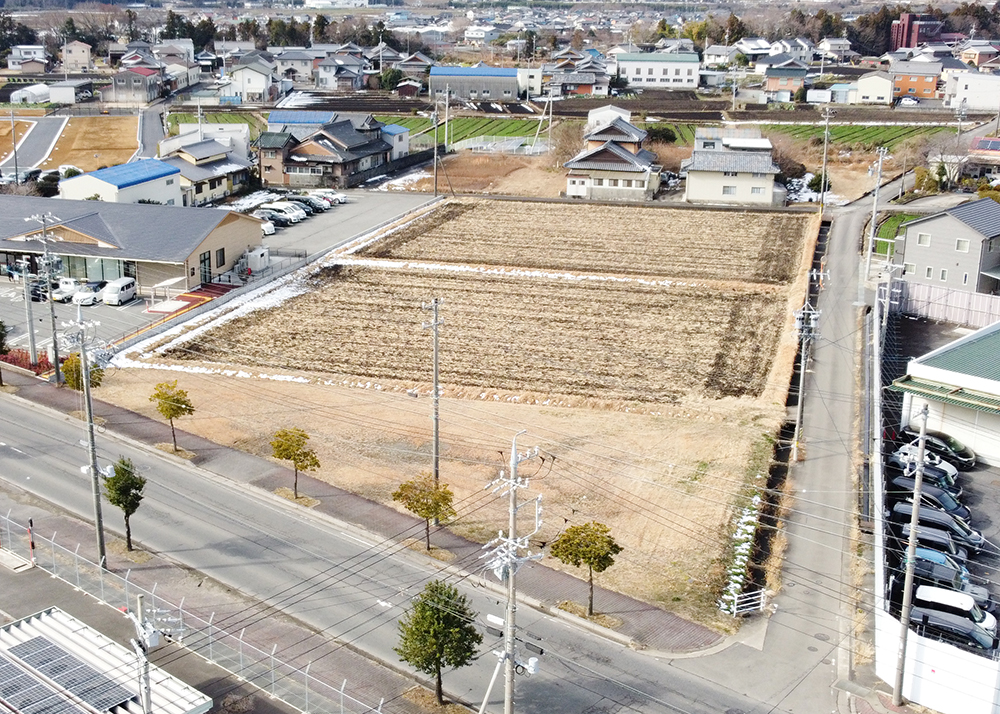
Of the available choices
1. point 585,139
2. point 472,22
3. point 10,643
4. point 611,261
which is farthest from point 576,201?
point 472,22

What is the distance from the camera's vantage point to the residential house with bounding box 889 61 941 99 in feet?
250

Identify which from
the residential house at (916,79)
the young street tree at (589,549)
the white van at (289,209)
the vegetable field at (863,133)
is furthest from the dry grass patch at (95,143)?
the residential house at (916,79)

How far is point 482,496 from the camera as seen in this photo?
66.2 ft

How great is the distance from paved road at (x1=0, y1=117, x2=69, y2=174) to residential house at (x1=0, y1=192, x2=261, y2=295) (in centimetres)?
2101

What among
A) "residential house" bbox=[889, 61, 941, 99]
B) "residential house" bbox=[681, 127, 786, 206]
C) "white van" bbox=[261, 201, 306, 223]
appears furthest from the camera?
"residential house" bbox=[889, 61, 941, 99]

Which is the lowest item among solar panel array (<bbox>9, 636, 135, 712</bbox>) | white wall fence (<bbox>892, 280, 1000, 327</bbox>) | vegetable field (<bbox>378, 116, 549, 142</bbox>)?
solar panel array (<bbox>9, 636, 135, 712</bbox>)

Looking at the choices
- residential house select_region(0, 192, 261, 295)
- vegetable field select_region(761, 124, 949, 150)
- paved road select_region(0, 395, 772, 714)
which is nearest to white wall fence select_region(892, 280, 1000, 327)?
paved road select_region(0, 395, 772, 714)

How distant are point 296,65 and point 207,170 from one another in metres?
47.8

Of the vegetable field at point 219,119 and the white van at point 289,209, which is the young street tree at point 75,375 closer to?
the white van at point 289,209

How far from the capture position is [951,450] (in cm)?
2200

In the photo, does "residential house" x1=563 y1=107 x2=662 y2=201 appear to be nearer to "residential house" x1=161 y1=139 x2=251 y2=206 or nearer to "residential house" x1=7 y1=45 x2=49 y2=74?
"residential house" x1=161 y1=139 x2=251 y2=206

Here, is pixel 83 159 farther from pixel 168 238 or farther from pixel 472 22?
pixel 472 22

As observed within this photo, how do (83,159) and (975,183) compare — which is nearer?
(975,183)

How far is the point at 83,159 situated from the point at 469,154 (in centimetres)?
2126
